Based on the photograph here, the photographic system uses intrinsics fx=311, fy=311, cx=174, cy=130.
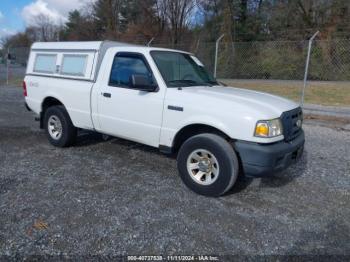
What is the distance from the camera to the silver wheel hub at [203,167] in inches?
157

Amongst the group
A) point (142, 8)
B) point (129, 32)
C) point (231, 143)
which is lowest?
point (231, 143)

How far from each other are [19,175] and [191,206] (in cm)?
259

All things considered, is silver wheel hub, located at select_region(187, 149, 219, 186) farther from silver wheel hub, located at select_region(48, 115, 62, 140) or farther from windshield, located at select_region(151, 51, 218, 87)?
silver wheel hub, located at select_region(48, 115, 62, 140)

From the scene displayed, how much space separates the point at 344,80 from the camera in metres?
15.8

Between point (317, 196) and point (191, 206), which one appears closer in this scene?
point (191, 206)

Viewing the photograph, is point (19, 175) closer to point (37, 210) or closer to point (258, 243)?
point (37, 210)

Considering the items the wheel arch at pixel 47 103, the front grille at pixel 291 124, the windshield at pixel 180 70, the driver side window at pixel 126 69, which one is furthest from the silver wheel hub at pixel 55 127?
the front grille at pixel 291 124

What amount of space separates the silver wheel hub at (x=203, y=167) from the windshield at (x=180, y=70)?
108 cm

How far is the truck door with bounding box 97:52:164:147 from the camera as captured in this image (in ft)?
14.6

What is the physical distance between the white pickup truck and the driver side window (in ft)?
0.05

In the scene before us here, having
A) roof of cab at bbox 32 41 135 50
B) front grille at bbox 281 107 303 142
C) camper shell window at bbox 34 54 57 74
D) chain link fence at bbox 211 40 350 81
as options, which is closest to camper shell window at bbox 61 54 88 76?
roof of cab at bbox 32 41 135 50

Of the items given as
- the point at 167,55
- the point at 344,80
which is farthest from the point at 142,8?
the point at 167,55

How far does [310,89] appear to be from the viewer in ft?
52.7

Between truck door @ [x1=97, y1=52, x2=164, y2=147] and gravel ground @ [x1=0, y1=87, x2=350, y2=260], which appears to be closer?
gravel ground @ [x1=0, y1=87, x2=350, y2=260]
